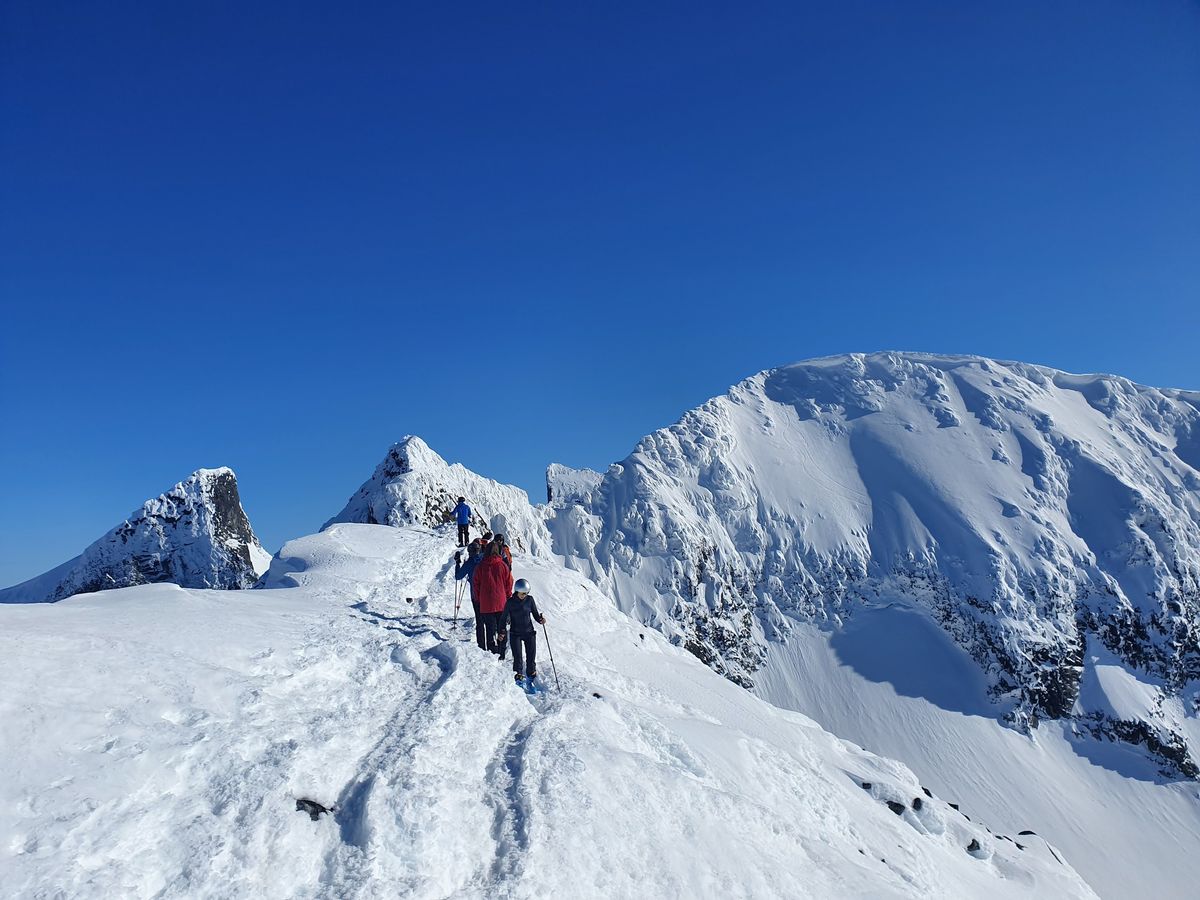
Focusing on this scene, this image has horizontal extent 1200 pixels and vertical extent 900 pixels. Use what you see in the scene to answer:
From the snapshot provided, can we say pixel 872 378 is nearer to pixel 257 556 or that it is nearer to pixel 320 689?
pixel 257 556

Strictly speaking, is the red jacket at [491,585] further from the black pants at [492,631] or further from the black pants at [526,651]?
the black pants at [526,651]

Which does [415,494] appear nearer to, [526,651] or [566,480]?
[526,651]

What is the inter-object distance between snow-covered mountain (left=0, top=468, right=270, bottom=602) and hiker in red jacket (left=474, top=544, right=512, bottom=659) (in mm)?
34318

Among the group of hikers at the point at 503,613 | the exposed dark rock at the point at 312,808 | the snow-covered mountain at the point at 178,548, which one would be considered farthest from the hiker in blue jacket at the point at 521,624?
the snow-covered mountain at the point at 178,548

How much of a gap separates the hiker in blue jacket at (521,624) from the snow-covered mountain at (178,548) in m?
35.5

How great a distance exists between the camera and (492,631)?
16.0 metres

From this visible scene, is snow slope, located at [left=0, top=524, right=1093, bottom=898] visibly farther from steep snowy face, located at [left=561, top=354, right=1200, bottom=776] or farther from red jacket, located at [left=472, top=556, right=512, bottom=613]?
steep snowy face, located at [left=561, top=354, right=1200, bottom=776]

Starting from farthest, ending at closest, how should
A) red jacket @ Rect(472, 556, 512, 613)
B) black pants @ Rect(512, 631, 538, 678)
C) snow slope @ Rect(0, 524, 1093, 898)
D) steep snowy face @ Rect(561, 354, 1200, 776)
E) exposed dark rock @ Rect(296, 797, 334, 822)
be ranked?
1. steep snowy face @ Rect(561, 354, 1200, 776)
2. red jacket @ Rect(472, 556, 512, 613)
3. black pants @ Rect(512, 631, 538, 678)
4. exposed dark rock @ Rect(296, 797, 334, 822)
5. snow slope @ Rect(0, 524, 1093, 898)

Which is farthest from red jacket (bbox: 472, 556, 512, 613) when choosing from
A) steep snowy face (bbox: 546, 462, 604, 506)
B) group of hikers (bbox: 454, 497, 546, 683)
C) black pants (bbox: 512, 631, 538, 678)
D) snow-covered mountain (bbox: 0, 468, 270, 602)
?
steep snowy face (bbox: 546, 462, 604, 506)

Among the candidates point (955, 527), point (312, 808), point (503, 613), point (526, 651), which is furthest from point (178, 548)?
point (955, 527)

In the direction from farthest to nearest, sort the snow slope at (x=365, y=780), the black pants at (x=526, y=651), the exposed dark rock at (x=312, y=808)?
the black pants at (x=526, y=651)
the exposed dark rock at (x=312, y=808)
the snow slope at (x=365, y=780)

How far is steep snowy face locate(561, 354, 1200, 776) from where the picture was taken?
72312 millimetres

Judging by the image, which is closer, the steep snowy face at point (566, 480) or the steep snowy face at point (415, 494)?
the steep snowy face at point (415, 494)

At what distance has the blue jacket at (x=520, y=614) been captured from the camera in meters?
15.0
